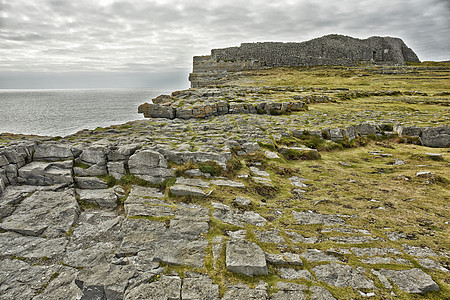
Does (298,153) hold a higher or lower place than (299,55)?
lower

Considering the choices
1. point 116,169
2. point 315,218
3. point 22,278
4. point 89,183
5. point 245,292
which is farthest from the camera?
point 116,169

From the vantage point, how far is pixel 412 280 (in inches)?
208

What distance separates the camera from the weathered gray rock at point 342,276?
17.1ft

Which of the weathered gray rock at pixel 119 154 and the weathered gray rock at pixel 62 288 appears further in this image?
the weathered gray rock at pixel 119 154

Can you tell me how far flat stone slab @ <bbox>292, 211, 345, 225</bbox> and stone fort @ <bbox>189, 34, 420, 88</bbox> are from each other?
63816mm

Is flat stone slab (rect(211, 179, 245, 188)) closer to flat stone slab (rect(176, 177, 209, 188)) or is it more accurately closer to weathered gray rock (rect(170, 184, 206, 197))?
flat stone slab (rect(176, 177, 209, 188))

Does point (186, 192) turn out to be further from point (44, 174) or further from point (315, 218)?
point (44, 174)

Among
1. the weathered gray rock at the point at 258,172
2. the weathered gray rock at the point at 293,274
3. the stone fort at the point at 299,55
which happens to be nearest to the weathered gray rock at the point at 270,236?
the weathered gray rock at the point at 293,274

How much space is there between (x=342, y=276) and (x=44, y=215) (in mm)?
8262

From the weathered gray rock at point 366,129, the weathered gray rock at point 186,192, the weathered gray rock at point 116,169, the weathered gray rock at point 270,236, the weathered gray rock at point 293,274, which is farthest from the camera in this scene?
the weathered gray rock at point 366,129

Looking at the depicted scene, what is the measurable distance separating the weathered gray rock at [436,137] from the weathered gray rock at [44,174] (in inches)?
880

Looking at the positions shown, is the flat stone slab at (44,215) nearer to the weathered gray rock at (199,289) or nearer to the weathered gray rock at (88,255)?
the weathered gray rock at (88,255)

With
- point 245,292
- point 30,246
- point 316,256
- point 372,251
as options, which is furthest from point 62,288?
point 372,251

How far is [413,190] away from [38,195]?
1434cm
